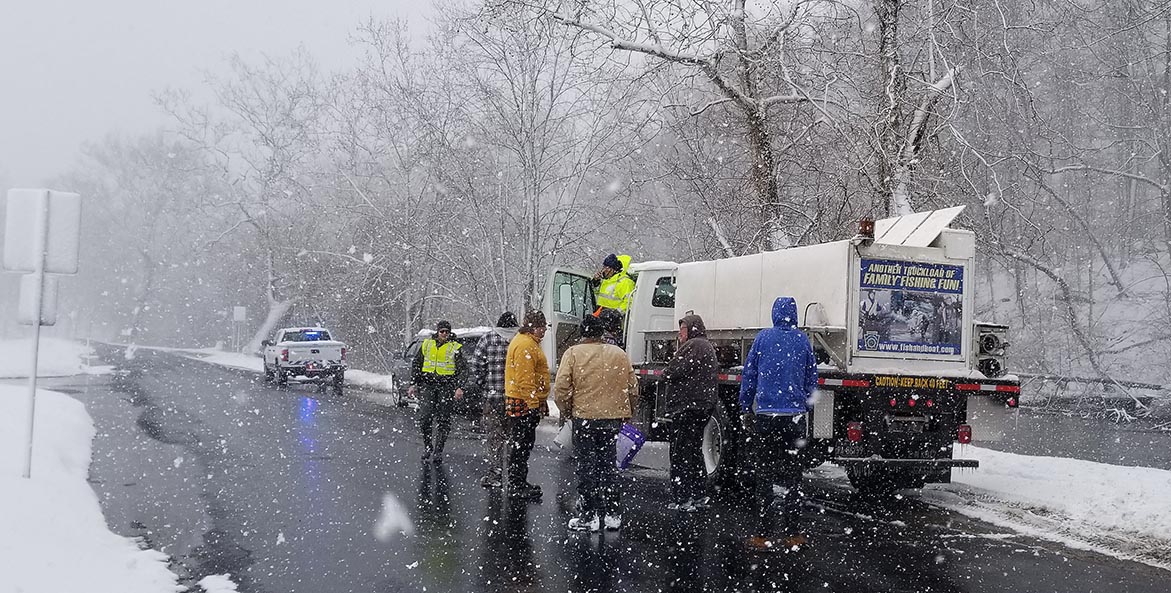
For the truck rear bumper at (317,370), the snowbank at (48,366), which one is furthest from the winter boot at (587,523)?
the snowbank at (48,366)

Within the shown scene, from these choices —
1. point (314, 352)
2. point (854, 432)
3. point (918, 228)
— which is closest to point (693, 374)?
point (854, 432)

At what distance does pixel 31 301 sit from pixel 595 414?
558 cm

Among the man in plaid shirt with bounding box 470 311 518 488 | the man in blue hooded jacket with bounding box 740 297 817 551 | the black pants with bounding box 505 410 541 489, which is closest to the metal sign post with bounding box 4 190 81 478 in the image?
the man in plaid shirt with bounding box 470 311 518 488

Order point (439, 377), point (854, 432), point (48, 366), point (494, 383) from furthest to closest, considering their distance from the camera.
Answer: point (48, 366), point (439, 377), point (494, 383), point (854, 432)

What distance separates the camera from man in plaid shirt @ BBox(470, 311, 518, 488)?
10.3 meters

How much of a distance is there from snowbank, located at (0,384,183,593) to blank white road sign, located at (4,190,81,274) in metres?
1.89

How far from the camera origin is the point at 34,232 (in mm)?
9273

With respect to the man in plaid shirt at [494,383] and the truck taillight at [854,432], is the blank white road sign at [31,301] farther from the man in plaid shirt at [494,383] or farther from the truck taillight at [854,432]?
the truck taillight at [854,432]

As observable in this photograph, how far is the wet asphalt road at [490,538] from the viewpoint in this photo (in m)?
6.30

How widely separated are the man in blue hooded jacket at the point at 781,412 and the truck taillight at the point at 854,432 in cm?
146

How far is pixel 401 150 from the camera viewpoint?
32844 mm

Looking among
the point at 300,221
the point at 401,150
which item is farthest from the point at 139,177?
the point at 401,150

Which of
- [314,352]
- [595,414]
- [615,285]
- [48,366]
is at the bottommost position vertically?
[48,366]

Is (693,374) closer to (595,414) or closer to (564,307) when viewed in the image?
(595,414)
